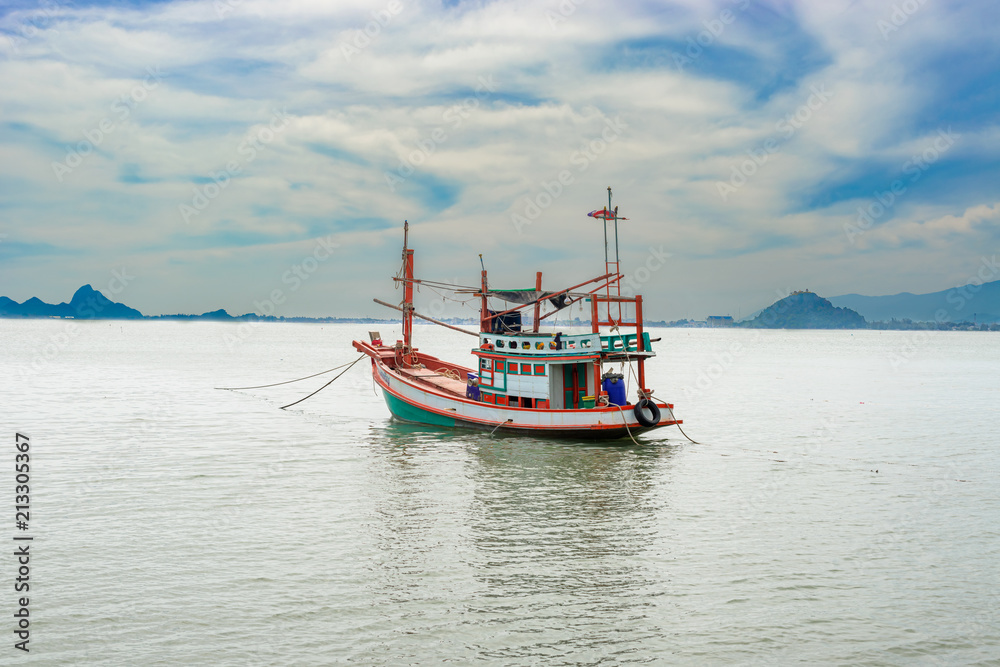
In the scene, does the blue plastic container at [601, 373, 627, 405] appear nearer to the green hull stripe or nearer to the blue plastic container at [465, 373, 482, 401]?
the blue plastic container at [465, 373, 482, 401]

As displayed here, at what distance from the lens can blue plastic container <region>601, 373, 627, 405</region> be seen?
30031mm

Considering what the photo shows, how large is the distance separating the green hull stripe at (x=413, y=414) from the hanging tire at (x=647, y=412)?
9.15 metres

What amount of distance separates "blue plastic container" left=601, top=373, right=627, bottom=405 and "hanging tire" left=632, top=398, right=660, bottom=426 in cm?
116

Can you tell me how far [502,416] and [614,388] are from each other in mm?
5119

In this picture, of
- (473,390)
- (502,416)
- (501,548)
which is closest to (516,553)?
(501,548)

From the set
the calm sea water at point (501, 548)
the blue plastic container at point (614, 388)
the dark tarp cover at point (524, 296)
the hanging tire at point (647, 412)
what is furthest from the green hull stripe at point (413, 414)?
the hanging tire at point (647, 412)

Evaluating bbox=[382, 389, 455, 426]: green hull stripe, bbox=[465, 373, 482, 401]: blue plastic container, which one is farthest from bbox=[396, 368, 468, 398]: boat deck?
bbox=[382, 389, 455, 426]: green hull stripe

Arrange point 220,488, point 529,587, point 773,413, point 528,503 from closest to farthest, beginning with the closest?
1. point 529,587
2. point 528,503
3. point 220,488
4. point 773,413

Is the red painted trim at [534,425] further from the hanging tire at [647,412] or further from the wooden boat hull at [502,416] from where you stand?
the hanging tire at [647,412]

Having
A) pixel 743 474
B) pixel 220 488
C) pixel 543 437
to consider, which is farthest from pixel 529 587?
pixel 543 437

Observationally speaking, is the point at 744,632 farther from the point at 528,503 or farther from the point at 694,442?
the point at 694,442

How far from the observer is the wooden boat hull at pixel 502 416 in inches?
1141

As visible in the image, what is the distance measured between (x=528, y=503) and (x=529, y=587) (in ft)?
21.8

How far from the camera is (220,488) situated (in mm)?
21141
